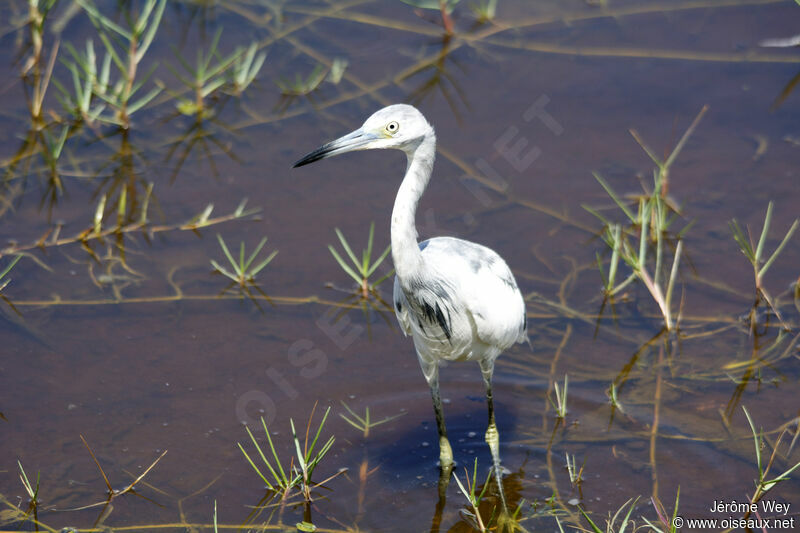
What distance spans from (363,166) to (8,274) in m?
2.39

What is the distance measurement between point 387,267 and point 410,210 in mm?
2150

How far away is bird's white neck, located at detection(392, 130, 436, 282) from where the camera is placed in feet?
11.8

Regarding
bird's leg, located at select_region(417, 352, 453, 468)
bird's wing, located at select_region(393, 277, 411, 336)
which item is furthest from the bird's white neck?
bird's leg, located at select_region(417, 352, 453, 468)

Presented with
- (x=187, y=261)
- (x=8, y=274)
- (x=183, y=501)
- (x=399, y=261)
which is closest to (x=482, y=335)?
(x=399, y=261)

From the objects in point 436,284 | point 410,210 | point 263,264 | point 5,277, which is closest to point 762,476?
point 436,284

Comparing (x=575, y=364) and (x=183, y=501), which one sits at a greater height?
(x=575, y=364)

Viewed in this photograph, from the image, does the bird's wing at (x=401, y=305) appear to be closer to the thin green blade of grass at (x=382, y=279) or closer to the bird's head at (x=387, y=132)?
the bird's head at (x=387, y=132)

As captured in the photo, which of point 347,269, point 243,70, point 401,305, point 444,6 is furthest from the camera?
point 444,6

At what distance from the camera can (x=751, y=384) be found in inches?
188

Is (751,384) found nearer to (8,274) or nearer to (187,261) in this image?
(187,261)

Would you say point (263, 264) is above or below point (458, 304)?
below

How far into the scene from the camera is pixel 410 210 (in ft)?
11.8

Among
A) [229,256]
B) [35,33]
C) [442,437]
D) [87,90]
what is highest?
[35,33]

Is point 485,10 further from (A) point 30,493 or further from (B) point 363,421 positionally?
(A) point 30,493
